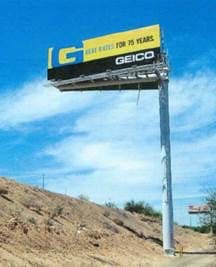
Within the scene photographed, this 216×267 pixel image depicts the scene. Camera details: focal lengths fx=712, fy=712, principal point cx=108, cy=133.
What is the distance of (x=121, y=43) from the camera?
68.0 meters

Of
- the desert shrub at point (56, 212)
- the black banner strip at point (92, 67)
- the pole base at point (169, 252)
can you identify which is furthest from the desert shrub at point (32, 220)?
the black banner strip at point (92, 67)

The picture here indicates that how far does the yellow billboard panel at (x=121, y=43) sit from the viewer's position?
66188 mm

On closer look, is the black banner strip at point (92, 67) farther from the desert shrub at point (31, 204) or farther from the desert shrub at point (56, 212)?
the desert shrub at point (31, 204)

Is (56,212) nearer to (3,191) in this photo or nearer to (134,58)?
(3,191)

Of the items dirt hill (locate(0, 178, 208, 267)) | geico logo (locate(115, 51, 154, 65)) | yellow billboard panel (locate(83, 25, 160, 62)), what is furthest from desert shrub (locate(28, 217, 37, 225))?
yellow billboard panel (locate(83, 25, 160, 62))

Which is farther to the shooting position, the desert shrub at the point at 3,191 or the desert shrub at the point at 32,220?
the desert shrub at the point at 3,191

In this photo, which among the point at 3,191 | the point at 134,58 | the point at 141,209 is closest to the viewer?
the point at 3,191

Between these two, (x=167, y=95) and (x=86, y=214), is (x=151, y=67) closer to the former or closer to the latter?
(x=167, y=95)

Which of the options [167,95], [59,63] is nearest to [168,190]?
[167,95]

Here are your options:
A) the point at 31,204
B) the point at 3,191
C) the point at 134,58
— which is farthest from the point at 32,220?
the point at 134,58

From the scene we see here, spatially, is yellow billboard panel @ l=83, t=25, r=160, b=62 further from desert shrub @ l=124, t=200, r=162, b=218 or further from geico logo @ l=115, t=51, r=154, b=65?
desert shrub @ l=124, t=200, r=162, b=218

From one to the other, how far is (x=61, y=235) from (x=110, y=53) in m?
23.2

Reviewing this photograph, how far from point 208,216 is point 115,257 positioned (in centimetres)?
1460

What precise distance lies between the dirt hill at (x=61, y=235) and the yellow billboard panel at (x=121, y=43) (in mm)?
14741
